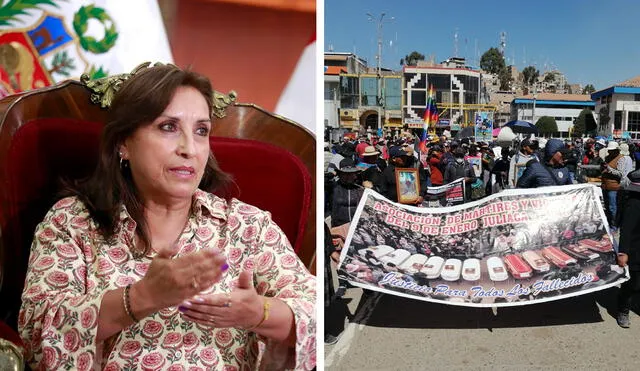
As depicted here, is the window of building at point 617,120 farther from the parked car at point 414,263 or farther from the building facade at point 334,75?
the building facade at point 334,75

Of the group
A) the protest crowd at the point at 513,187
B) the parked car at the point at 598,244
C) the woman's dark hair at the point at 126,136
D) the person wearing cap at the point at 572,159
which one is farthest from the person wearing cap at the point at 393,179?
the woman's dark hair at the point at 126,136

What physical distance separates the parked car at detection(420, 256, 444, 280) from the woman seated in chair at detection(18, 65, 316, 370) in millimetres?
1056

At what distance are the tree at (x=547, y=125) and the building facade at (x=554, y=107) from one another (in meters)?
0.01

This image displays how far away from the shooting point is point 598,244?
6.81 ft

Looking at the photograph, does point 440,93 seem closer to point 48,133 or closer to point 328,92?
point 328,92

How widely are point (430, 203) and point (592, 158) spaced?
0.61 metres

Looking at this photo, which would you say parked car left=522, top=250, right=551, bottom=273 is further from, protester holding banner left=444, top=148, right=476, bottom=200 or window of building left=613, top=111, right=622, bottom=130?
window of building left=613, top=111, right=622, bottom=130

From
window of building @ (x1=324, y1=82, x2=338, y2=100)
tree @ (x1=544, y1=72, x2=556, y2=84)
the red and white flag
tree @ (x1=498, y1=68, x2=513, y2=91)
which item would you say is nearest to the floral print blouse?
the red and white flag

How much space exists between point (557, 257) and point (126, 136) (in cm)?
173

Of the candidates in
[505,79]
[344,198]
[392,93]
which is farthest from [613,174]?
[344,198]

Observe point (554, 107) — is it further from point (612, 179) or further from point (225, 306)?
point (225, 306)

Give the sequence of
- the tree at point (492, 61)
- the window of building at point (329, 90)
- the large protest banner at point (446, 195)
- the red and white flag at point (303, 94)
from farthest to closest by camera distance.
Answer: the large protest banner at point (446, 195) → the tree at point (492, 61) → the window of building at point (329, 90) → the red and white flag at point (303, 94)

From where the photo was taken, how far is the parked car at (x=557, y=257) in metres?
1.98

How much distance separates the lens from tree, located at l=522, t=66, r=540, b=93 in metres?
1.72
